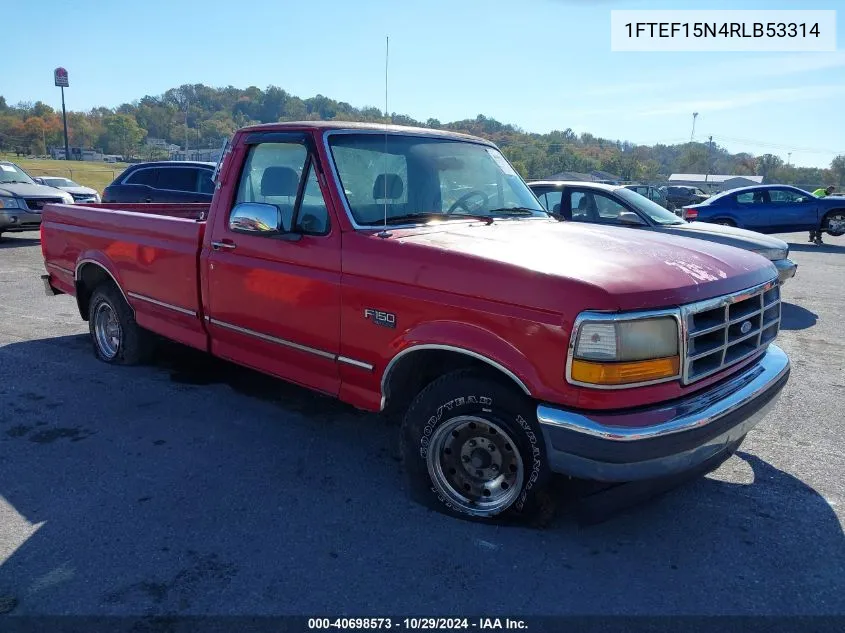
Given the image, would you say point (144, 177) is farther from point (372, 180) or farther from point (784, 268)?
point (784, 268)

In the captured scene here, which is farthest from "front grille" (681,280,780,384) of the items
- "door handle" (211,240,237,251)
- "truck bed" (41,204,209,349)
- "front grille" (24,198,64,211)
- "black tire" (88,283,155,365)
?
"front grille" (24,198,64,211)

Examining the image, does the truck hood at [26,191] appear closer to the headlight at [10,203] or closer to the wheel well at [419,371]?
the headlight at [10,203]

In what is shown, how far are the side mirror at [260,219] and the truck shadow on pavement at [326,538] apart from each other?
1.41m

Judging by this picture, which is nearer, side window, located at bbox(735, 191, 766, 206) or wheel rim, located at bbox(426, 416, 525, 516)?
wheel rim, located at bbox(426, 416, 525, 516)

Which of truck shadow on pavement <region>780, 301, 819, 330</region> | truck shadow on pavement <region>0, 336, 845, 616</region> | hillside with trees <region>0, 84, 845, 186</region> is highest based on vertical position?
hillside with trees <region>0, 84, 845, 186</region>

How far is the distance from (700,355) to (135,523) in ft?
9.39

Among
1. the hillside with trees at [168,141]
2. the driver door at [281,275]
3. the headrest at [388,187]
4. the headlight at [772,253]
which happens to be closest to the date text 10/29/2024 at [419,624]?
the driver door at [281,275]

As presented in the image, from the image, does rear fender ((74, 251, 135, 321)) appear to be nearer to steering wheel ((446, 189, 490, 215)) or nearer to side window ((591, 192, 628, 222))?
steering wheel ((446, 189, 490, 215))

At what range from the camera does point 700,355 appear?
2936 mm

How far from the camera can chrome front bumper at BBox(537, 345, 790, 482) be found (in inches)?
107

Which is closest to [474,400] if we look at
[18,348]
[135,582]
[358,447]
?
[358,447]

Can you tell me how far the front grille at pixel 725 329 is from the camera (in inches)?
114

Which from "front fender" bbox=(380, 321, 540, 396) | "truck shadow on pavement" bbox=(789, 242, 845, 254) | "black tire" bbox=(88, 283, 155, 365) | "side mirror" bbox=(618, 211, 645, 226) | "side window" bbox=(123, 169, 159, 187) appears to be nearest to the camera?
"front fender" bbox=(380, 321, 540, 396)

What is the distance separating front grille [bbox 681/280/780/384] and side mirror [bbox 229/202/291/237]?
2.22m
